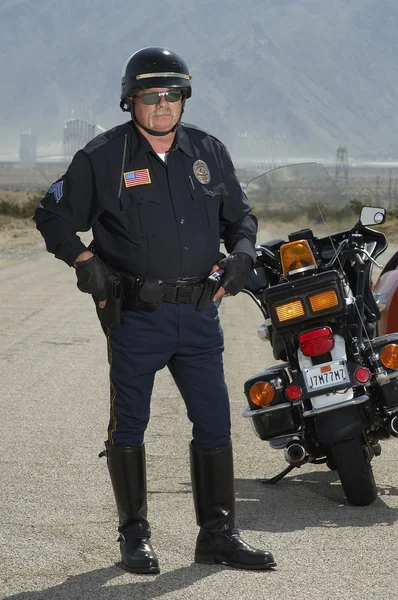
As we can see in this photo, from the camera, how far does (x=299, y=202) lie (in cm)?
652

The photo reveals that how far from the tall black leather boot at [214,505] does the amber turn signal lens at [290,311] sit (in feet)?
2.94

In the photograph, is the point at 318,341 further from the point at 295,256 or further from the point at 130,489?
the point at 130,489

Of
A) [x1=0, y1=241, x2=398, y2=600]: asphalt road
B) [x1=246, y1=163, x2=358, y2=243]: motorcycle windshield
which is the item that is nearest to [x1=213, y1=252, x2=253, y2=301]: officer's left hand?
[x1=0, y1=241, x2=398, y2=600]: asphalt road

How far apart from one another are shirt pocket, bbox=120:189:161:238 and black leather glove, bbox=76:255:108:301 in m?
0.18

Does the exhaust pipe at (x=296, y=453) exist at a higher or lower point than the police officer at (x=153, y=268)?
lower

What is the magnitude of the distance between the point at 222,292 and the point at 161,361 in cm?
36

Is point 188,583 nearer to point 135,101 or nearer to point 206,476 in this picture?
point 206,476

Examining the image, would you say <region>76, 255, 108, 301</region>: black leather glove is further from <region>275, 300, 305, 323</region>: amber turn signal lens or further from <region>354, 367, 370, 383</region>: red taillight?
<region>354, 367, 370, 383</region>: red taillight

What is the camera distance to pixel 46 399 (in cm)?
841

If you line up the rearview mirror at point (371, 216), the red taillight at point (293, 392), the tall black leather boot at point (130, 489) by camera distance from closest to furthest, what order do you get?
the tall black leather boot at point (130, 489)
the red taillight at point (293, 392)
the rearview mirror at point (371, 216)

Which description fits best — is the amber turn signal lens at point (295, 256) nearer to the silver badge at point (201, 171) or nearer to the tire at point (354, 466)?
Result: the tire at point (354, 466)

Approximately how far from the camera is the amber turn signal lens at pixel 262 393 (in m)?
5.52

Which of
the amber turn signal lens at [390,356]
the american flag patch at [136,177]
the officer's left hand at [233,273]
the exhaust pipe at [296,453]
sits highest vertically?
the american flag patch at [136,177]

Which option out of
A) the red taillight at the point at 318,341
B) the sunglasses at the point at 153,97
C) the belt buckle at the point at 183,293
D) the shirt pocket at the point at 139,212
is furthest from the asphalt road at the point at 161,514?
the sunglasses at the point at 153,97
